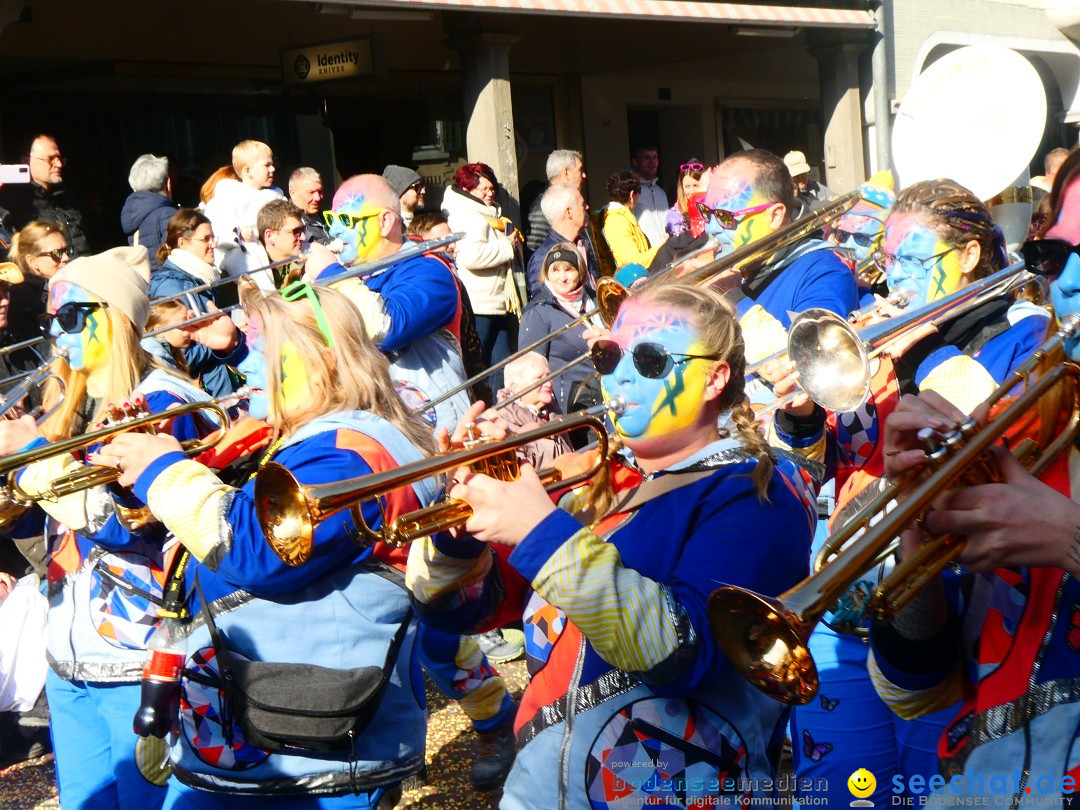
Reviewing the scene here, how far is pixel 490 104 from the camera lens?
9164 millimetres

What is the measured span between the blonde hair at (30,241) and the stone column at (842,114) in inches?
304

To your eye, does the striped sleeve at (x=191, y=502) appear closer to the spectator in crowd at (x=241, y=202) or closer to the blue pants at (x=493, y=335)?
the spectator in crowd at (x=241, y=202)

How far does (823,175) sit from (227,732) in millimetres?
12737

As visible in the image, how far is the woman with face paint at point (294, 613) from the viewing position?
2.95 m

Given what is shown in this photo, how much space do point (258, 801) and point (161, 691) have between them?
416 millimetres

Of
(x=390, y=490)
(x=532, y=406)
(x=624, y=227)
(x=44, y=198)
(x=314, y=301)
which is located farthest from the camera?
(x=624, y=227)

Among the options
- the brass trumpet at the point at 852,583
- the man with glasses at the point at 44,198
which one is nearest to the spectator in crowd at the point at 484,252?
the man with glasses at the point at 44,198

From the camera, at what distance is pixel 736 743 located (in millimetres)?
2320

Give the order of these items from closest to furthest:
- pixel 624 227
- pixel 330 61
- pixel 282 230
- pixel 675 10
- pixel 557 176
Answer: pixel 282 230 < pixel 624 227 < pixel 557 176 < pixel 330 61 < pixel 675 10

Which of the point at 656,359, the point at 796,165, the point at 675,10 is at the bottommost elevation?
the point at 656,359

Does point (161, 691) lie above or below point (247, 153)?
below

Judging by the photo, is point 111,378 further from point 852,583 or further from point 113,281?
point 852,583

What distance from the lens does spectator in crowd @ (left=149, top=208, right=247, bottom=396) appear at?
234 inches

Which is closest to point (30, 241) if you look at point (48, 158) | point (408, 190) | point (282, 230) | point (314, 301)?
point (48, 158)
